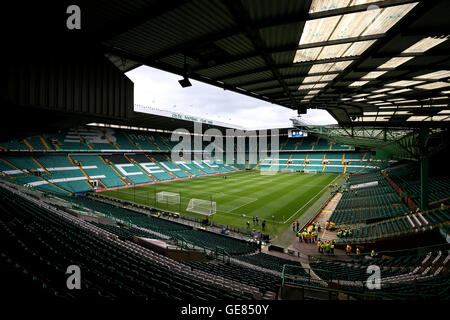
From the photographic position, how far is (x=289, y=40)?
5203 mm

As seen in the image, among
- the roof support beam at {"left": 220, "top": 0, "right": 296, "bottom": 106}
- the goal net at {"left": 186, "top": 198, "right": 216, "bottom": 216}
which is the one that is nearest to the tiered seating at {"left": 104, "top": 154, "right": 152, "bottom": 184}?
the goal net at {"left": 186, "top": 198, "right": 216, "bottom": 216}

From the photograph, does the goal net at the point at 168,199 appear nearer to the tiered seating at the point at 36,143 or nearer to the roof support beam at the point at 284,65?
the roof support beam at the point at 284,65

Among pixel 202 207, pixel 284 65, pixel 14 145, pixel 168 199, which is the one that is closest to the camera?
pixel 284 65

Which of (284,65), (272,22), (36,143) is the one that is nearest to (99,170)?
(36,143)

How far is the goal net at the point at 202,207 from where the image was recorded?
902 inches

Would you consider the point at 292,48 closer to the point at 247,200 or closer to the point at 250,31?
the point at 250,31

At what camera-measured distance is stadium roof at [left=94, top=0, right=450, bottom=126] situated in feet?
13.1

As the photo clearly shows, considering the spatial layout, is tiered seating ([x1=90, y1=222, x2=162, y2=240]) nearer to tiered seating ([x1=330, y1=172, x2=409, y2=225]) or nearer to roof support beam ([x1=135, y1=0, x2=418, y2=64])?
roof support beam ([x1=135, y1=0, x2=418, y2=64])

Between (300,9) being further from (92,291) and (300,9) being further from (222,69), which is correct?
(92,291)

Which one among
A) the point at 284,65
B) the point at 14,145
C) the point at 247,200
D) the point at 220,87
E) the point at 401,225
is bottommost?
the point at 247,200

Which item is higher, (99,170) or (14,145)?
(14,145)

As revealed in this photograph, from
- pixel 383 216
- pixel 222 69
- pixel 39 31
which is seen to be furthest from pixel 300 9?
pixel 383 216

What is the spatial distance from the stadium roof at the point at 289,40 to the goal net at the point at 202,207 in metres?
17.0

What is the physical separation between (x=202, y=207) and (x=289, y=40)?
21.3 m
